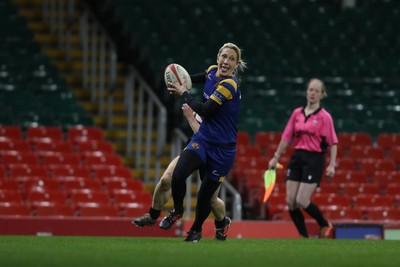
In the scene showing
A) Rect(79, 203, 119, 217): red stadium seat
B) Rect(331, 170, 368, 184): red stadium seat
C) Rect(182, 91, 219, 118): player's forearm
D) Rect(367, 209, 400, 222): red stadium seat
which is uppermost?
Rect(182, 91, 219, 118): player's forearm

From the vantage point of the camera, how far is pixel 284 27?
2458 cm

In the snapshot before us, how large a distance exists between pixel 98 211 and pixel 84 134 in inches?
137

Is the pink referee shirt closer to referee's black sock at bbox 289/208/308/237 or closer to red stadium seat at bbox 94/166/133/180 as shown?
referee's black sock at bbox 289/208/308/237

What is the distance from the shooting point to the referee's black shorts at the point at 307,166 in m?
13.1

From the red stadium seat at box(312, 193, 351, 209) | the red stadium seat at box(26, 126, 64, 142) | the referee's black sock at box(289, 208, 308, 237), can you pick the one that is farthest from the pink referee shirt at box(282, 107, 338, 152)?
the red stadium seat at box(26, 126, 64, 142)

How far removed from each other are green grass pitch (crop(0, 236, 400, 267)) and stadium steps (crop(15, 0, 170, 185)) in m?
9.31

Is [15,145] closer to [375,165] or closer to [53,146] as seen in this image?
[53,146]

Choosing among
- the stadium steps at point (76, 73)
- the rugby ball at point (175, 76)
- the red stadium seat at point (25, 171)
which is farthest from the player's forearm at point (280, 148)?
the stadium steps at point (76, 73)

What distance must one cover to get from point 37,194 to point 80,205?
74 centimetres

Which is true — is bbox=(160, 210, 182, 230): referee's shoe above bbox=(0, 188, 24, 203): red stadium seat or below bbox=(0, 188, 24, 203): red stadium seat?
above

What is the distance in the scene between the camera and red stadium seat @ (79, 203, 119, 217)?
625 inches

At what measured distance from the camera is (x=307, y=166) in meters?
13.1

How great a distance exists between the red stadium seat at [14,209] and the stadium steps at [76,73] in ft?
12.5

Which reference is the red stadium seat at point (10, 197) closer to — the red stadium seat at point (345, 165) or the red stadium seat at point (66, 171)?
the red stadium seat at point (66, 171)
